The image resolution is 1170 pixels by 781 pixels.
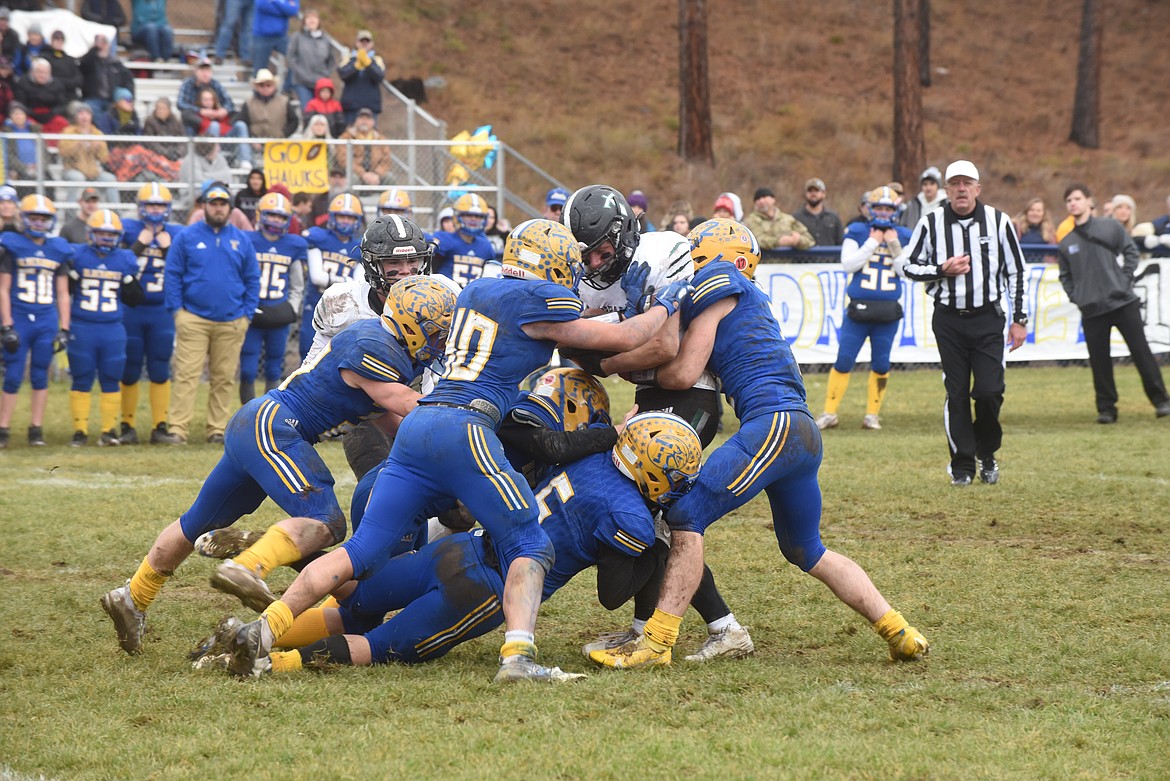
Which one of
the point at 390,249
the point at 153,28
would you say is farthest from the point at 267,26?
the point at 390,249

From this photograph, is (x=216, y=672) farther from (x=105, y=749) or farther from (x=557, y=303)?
(x=557, y=303)

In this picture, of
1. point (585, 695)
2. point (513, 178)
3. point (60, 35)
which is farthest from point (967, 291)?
point (513, 178)

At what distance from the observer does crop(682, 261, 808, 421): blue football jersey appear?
5207mm

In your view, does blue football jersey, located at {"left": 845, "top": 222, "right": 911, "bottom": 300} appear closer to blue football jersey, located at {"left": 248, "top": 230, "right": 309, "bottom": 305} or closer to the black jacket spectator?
blue football jersey, located at {"left": 248, "top": 230, "right": 309, "bottom": 305}

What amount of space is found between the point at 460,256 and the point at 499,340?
25.6 ft

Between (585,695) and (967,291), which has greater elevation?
(967,291)

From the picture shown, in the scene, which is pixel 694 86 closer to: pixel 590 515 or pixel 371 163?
pixel 371 163

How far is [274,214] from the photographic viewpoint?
11.8m

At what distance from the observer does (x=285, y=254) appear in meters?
12.1

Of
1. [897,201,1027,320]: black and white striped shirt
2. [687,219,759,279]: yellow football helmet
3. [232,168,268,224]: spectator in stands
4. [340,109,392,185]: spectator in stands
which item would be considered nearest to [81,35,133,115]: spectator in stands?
[340,109,392,185]: spectator in stands

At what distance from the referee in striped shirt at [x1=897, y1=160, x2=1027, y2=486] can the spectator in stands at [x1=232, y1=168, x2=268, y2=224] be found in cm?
741

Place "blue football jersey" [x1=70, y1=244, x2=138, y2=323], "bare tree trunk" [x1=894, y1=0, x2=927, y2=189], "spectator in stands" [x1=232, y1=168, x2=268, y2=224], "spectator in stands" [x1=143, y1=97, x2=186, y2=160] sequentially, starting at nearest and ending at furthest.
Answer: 1. "blue football jersey" [x1=70, y1=244, x2=138, y2=323]
2. "spectator in stands" [x1=232, y1=168, x2=268, y2=224]
3. "spectator in stands" [x1=143, y1=97, x2=186, y2=160]
4. "bare tree trunk" [x1=894, y1=0, x2=927, y2=189]

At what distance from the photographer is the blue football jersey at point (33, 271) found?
35.7ft

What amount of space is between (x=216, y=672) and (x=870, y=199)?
8.36 metres
